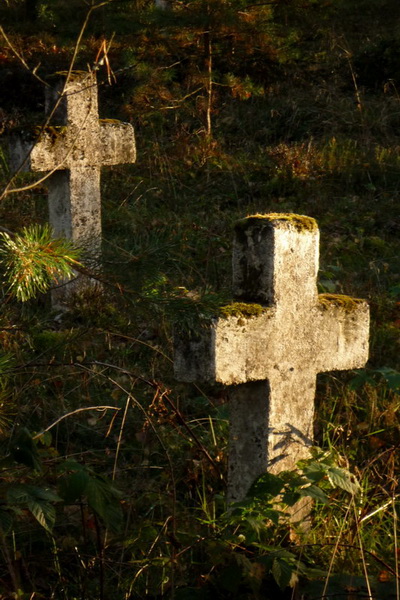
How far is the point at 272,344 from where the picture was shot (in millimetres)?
3369

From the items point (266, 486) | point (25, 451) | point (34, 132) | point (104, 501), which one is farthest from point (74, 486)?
point (34, 132)

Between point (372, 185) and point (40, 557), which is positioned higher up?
point (372, 185)

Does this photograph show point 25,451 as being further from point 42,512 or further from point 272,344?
point 272,344

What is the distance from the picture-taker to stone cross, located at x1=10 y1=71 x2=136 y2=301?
6.38 meters

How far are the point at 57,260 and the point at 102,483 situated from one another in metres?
0.69

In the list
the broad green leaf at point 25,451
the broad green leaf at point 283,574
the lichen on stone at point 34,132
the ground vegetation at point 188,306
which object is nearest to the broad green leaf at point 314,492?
the ground vegetation at point 188,306

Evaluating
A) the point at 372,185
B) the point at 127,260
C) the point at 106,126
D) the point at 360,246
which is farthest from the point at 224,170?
the point at 127,260

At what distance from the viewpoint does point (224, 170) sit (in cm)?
954

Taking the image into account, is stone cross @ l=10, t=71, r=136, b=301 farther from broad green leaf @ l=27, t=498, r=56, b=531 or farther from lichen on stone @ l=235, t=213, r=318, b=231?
broad green leaf @ l=27, t=498, r=56, b=531

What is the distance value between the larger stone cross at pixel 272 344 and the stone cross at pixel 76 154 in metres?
3.07

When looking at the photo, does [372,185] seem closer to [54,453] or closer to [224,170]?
[224,170]

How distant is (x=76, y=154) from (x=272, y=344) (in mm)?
3655

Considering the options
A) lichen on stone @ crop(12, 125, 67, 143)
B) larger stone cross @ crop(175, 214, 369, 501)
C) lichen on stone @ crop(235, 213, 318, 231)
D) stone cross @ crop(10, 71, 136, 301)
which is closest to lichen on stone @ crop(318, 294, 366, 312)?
larger stone cross @ crop(175, 214, 369, 501)

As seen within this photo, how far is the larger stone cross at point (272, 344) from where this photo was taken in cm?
318
